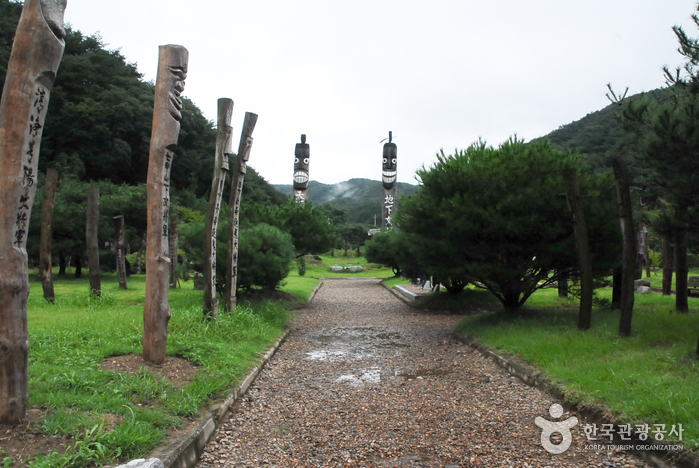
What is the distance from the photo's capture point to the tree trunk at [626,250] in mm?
8258

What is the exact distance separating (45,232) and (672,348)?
12961mm

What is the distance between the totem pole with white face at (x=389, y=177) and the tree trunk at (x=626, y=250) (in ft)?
72.1

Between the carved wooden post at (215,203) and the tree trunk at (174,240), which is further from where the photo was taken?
the tree trunk at (174,240)

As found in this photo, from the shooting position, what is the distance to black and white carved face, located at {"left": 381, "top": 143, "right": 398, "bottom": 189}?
102 feet

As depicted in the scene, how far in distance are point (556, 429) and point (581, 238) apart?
5142mm

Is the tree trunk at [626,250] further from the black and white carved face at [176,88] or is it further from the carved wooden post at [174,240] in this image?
the carved wooden post at [174,240]

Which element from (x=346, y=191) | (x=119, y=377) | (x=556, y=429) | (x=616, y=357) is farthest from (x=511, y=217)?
(x=346, y=191)

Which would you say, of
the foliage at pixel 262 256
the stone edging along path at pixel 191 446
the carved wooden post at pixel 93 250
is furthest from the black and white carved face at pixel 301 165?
the stone edging along path at pixel 191 446

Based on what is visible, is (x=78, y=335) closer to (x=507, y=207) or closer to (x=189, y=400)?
(x=189, y=400)

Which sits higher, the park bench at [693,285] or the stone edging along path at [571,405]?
the park bench at [693,285]

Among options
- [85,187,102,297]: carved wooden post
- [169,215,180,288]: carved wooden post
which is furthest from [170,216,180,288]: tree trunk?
[85,187,102,297]: carved wooden post

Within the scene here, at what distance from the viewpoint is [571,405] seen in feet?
18.2

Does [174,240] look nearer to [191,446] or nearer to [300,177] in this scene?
[300,177]

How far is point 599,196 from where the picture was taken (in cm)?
1053
